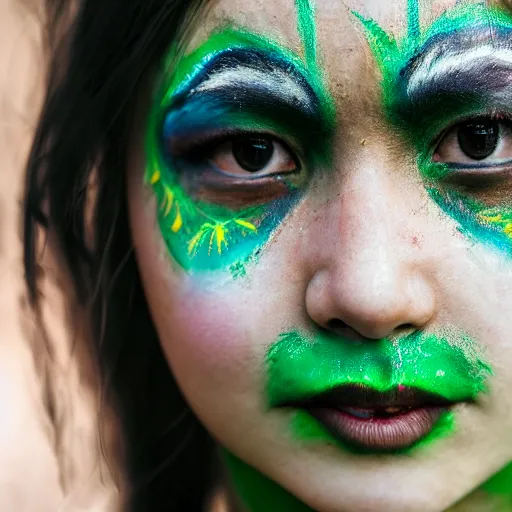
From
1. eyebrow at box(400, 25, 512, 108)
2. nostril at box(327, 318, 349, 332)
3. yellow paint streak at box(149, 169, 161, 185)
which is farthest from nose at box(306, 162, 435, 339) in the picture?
yellow paint streak at box(149, 169, 161, 185)

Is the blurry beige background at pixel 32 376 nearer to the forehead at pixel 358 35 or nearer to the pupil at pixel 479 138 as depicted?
the forehead at pixel 358 35

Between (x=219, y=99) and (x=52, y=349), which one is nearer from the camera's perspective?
(x=219, y=99)

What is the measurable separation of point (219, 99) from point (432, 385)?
16.3 inches

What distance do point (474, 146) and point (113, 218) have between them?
0.50 m

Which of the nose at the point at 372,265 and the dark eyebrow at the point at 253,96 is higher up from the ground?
the dark eyebrow at the point at 253,96

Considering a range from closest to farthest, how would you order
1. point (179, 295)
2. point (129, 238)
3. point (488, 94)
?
point (488, 94) < point (179, 295) < point (129, 238)

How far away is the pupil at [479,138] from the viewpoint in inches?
34.1

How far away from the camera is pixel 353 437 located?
897mm

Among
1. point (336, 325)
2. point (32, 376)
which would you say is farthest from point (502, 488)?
point (32, 376)

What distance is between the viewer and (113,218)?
108cm

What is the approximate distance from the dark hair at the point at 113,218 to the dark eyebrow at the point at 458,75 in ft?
0.96

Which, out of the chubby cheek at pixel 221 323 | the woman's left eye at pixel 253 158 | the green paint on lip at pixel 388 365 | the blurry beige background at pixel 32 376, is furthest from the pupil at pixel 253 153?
the blurry beige background at pixel 32 376

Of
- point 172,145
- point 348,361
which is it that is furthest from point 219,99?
point 348,361

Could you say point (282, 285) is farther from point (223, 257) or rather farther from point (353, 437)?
point (353, 437)
